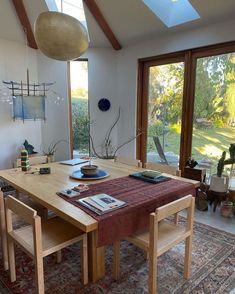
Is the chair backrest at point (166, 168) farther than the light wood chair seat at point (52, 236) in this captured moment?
Yes

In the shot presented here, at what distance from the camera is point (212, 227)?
2.66 meters

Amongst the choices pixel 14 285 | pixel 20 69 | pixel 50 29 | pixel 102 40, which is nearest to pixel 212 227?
pixel 14 285

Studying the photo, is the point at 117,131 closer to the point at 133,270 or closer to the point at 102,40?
the point at 102,40

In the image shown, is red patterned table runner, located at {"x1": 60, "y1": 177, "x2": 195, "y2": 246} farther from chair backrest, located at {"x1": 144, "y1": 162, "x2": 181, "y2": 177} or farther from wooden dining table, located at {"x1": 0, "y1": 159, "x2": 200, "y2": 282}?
chair backrest, located at {"x1": 144, "y1": 162, "x2": 181, "y2": 177}

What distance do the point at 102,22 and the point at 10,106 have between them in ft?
6.90

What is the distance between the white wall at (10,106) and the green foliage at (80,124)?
0.80 meters

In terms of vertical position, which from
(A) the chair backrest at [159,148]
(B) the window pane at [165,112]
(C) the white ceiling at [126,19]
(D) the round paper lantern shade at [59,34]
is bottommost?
(A) the chair backrest at [159,148]

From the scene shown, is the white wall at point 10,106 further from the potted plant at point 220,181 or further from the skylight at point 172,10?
the potted plant at point 220,181

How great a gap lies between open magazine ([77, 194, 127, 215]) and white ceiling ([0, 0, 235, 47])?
2692mm

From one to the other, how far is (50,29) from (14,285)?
1906 mm

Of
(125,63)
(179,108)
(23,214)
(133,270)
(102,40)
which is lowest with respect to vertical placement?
(133,270)

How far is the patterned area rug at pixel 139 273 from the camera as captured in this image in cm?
173

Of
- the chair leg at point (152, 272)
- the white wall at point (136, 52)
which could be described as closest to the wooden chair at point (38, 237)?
the chair leg at point (152, 272)

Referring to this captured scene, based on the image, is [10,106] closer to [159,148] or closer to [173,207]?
[159,148]
